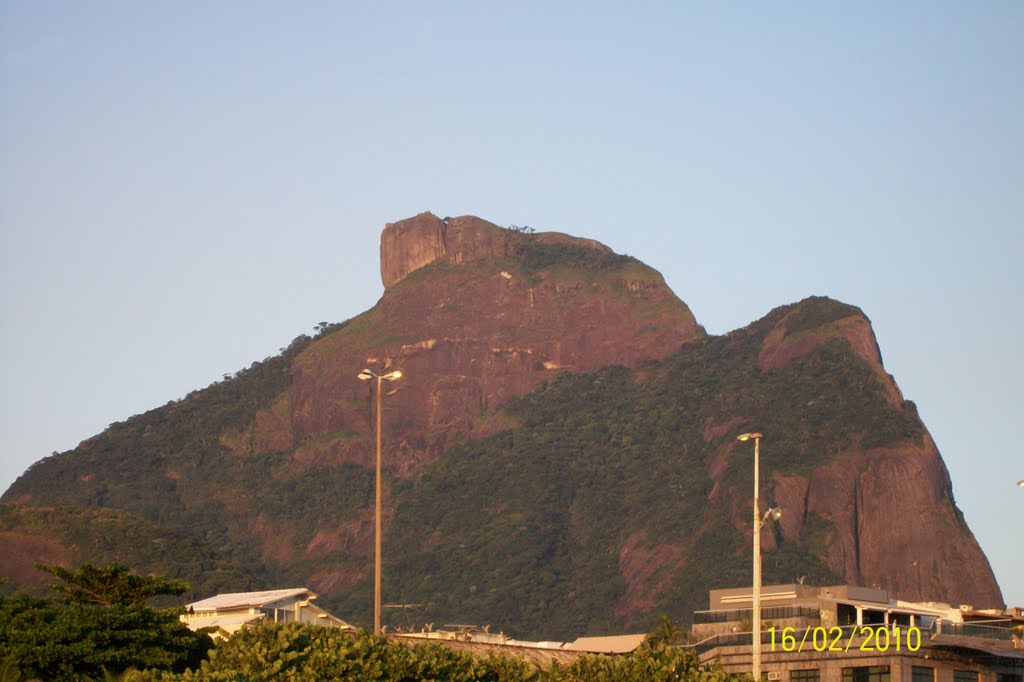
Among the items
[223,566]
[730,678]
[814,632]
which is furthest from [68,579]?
[223,566]

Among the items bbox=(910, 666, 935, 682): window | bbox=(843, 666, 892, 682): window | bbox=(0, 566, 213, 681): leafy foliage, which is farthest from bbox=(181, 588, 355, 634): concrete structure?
bbox=(910, 666, 935, 682): window

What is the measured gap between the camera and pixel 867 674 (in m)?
63.8

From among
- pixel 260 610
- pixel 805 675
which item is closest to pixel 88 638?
pixel 260 610

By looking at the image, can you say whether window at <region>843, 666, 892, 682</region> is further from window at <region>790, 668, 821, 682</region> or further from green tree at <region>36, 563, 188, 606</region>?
green tree at <region>36, 563, 188, 606</region>

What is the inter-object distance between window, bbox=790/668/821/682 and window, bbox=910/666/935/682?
356cm

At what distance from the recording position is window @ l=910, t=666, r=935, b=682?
63.2 metres

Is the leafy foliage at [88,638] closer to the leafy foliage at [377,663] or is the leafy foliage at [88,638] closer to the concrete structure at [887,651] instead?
the leafy foliage at [377,663]

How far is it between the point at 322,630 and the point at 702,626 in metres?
41.0

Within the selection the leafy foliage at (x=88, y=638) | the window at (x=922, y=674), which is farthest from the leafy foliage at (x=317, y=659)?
the window at (x=922, y=674)

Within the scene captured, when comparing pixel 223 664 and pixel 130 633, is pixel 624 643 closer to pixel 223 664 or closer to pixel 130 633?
pixel 130 633

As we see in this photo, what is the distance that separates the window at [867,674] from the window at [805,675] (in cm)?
108

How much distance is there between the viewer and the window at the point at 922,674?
6325cm

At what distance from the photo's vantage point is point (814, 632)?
213 feet

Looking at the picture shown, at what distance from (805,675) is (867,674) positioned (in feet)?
8.09
